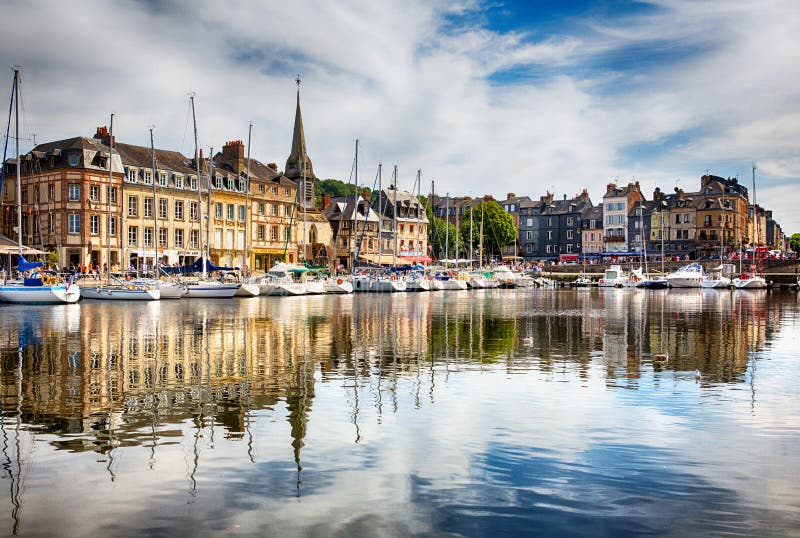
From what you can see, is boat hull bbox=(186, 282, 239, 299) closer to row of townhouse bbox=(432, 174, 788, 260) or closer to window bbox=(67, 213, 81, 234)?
window bbox=(67, 213, 81, 234)

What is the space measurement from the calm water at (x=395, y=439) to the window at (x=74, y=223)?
4438cm

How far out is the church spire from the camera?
94125 millimetres

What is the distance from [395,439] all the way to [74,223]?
6150 cm

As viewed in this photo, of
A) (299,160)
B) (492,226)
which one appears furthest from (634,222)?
(299,160)

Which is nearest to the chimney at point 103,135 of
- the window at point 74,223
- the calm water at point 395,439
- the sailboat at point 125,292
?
the window at point 74,223

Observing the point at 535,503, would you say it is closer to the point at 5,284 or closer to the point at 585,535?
the point at 585,535

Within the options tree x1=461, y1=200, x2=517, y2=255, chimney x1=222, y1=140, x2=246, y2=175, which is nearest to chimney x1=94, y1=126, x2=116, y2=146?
chimney x1=222, y1=140, x2=246, y2=175

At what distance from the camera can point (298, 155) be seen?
9438 cm

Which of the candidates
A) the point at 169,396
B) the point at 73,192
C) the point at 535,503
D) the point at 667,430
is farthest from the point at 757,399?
the point at 73,192

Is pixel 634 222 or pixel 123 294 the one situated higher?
pixel 634 222

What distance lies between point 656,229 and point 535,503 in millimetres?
124593

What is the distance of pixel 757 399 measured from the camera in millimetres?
15078

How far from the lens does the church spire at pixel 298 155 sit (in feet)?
309

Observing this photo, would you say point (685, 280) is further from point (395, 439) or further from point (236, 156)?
point (395, 439)
